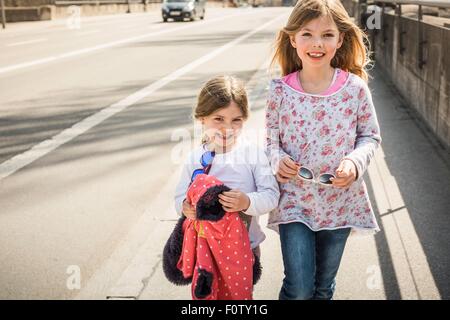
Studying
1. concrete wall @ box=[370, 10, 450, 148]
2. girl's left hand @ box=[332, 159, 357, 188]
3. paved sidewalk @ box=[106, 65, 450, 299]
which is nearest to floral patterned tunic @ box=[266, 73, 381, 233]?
girl's left hand @ box=[332, 159, 357, 188]

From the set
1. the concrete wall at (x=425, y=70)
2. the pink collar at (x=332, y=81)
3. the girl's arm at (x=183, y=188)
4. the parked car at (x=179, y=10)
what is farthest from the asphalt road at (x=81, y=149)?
the parked car at (x=179, y=10)

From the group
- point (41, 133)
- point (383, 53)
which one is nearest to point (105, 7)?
point (383, 53)

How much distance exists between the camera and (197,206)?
2311 millimetres

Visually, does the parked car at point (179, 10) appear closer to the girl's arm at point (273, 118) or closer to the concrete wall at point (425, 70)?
the concrete wall at point (425, 70)

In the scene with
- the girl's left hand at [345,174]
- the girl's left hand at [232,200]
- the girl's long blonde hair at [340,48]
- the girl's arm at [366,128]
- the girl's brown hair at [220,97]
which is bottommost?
the girl's left hand at [232,200]

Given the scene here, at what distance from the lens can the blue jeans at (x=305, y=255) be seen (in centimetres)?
254

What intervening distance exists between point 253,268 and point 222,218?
342 mm

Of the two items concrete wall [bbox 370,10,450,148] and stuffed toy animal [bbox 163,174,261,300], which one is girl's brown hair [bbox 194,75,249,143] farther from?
concrete wall [bbox 370,10,450,148]

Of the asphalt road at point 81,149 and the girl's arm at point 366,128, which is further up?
the girl's arm at point 366,128

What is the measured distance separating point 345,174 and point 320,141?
235 millimetres

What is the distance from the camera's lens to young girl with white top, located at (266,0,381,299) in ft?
8.28

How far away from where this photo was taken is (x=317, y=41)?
2.50m

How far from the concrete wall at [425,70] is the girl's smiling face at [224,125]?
4.16 meters
